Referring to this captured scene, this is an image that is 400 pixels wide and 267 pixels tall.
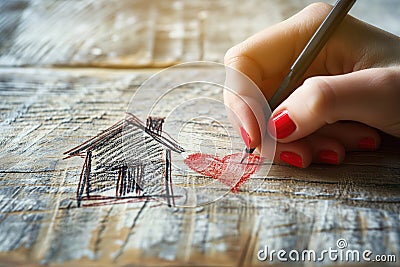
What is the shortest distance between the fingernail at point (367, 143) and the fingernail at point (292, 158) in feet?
0.27

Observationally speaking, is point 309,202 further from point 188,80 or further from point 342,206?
point 188,80

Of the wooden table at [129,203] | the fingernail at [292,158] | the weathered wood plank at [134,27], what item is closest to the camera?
the wooden table at [129,203]

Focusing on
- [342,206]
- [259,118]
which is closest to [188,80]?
[259,118]

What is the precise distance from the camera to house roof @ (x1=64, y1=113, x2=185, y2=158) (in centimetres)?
59

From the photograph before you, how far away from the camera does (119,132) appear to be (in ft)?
2.04

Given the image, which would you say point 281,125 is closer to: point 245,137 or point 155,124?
point 245,137

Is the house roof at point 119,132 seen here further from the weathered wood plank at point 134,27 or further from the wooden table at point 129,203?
the weathered wood plank at point 134,27

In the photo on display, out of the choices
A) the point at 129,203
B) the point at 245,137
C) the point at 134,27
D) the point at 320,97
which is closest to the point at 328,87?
the point at 320,97

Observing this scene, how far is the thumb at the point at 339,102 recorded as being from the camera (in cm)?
48

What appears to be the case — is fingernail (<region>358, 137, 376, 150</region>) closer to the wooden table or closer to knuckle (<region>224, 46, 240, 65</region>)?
the wooden table

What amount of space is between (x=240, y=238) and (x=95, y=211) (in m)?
0.14

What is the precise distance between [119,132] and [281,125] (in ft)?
0.70

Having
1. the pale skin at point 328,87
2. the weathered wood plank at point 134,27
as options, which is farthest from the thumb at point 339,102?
the weathered wood plank at point 134,27

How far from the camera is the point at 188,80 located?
29.7 inches
